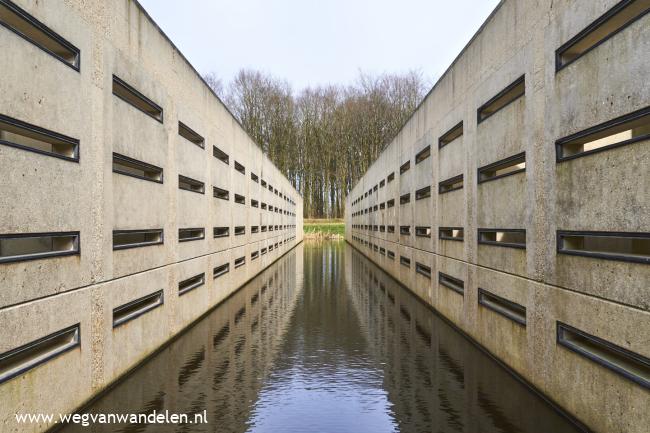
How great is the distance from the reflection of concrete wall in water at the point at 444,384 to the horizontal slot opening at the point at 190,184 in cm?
539

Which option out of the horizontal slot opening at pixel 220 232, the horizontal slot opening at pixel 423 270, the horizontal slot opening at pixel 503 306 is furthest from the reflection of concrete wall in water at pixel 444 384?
the horizontal slot opening at pixel 220 232

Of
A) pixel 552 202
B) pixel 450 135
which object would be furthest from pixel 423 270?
pixel 552 202

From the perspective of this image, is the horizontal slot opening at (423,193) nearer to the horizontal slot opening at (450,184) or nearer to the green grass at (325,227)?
the horizontal slot opening at (450,184)

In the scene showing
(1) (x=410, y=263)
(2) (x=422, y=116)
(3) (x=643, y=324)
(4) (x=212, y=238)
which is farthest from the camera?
(1) (x=410, y=263)

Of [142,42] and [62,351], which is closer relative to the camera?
[62,351]

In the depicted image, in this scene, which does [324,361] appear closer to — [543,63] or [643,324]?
[643,324]

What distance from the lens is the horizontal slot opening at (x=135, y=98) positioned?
6947 mm

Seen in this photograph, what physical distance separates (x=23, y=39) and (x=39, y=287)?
262 cm

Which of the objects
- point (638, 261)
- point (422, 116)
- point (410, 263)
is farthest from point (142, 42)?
point (410, 263)

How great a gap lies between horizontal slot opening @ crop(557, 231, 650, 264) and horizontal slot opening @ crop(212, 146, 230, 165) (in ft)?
32.9

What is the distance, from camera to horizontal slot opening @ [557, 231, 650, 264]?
429 centimetres

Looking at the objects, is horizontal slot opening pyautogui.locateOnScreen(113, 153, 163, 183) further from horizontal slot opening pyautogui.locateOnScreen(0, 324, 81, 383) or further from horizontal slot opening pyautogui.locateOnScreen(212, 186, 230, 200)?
horizontal slot opening pyautogui.locateOnScreen(212, 186, 230, 200)

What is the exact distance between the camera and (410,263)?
611 inches

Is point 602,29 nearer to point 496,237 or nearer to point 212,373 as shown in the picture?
point 496,237
